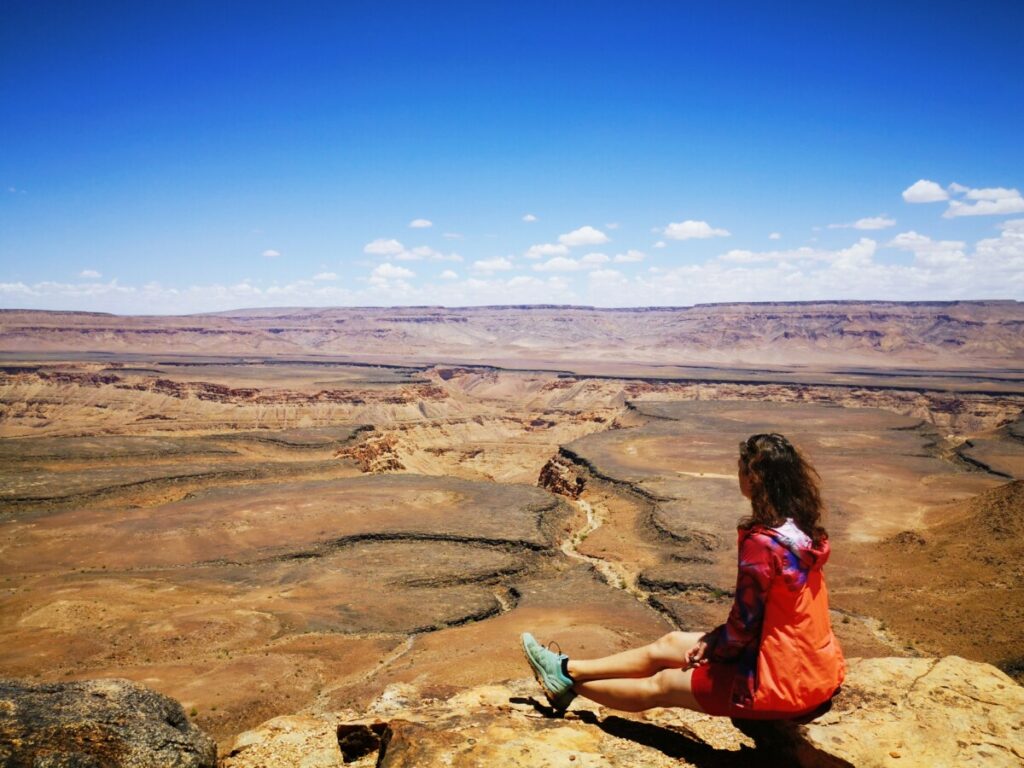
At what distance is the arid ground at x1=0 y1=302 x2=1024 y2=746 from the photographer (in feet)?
55.5

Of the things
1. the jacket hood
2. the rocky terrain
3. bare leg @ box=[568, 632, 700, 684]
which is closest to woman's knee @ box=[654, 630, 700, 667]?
bare leg @ box=[568, 632, 700, 684]

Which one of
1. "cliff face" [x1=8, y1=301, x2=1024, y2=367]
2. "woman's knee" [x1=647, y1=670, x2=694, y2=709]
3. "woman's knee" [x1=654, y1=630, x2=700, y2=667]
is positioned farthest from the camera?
"cliff face" [x1=8, y1=301, x2=1024, y2=367]

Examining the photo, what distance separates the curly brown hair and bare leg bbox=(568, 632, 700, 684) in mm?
1177

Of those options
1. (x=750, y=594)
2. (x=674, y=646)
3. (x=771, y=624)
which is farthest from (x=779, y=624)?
(x=674, y=646)

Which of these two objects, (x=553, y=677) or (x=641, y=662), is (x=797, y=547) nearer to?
(x=641, y=662)

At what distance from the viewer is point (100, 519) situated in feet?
99.8

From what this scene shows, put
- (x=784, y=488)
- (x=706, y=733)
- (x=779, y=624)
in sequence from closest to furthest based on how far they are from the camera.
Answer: (x=779, y=624), (x=784, y=488), (x=706, y=733)

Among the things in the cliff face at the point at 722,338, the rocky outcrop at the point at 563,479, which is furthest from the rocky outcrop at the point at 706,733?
the cliff face at the point at 722,338

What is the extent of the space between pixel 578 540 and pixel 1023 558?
17042mm

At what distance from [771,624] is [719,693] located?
70 centimetres

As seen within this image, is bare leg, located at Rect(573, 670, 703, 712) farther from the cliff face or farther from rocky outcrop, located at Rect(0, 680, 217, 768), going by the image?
the cliff face

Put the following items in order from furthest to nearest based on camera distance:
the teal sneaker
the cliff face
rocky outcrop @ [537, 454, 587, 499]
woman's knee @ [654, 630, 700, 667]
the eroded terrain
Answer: the cliff face
rocky outcrop @ [537, 454, 587, 499]
the eroded terrain
the teal sneaker
woman's knee @ [654, 630, 700, 667]

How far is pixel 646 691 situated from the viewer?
16.9 ft

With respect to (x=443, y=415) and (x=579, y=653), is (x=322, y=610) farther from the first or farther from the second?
(x=443, y=415)
